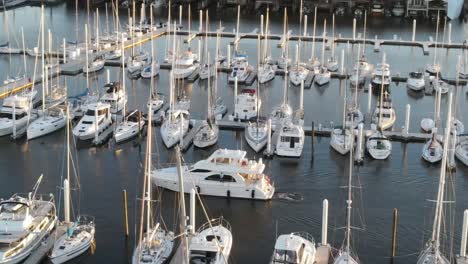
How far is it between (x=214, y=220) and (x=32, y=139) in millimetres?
12061

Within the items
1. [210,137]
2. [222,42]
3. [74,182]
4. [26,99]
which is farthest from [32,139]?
[222,42]

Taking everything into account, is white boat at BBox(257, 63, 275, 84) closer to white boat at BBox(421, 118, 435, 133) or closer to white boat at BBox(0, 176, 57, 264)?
white boat at BBox(421, 118, 435, 133)

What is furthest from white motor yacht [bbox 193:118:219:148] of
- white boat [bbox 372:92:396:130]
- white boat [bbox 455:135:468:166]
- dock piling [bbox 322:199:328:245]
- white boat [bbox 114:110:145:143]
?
dock piling [bbox 322:199:328:245]

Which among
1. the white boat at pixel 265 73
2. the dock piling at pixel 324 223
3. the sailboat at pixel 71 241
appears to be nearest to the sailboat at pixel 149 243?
the sailboat at pixel 71 241

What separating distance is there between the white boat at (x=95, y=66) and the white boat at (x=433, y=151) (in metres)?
21.6

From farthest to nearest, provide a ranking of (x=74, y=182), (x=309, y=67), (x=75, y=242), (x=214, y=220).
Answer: (x=309, y=67) → (x=74, y=182) → (x=214, y=220) → (x=75, y=242)

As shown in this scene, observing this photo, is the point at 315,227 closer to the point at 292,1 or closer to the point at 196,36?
the point at 196,36

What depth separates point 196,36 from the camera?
6000 centimetres

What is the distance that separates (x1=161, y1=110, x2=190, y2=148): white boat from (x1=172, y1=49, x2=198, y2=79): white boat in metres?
10.3

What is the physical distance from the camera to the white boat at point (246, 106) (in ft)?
123

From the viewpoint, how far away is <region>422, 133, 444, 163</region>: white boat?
32.3 m

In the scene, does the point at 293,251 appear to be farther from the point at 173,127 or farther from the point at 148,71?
the point at 148,71

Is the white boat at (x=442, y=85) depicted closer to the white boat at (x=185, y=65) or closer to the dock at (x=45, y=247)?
the white boat at (x=185, y=65)

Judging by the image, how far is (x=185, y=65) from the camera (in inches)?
1857
